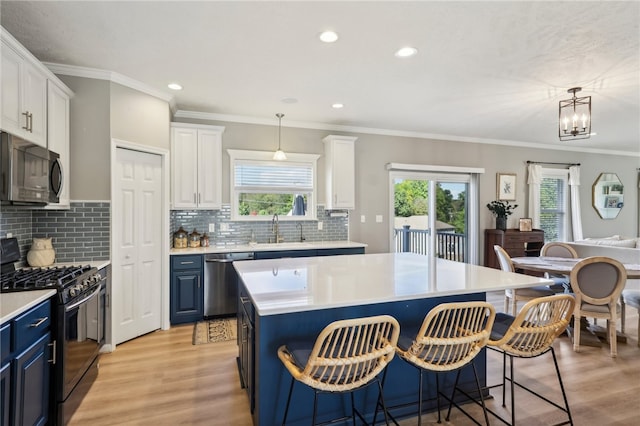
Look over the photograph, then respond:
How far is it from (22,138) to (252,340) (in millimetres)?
2059

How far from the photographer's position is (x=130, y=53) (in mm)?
2826

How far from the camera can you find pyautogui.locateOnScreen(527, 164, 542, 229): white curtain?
6.43 metres

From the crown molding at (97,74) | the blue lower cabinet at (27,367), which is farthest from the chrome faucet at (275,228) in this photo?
the blue lower cabinet at (27,367)

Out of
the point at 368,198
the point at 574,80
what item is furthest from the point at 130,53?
the point at 574,80

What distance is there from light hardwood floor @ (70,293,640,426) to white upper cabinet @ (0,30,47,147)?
1949 millimetres

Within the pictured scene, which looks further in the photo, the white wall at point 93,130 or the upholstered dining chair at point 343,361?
the white wall at point 93,130

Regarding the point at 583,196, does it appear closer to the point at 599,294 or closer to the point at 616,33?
the point at 599,294

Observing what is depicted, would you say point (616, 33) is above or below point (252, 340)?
above

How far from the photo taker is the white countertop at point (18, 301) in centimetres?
160

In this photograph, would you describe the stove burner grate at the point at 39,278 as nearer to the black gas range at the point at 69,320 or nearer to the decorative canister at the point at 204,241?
the black gas range at the point at 69,320

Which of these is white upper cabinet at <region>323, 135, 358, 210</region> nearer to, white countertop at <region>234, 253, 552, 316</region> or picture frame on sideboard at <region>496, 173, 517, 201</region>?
white countertop at <region>234, 253, 552, 316</region>

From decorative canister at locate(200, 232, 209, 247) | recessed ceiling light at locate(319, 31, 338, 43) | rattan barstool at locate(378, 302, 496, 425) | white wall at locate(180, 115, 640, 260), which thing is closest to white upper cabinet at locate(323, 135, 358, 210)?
white wall at locate(180, 115, 640, 260)

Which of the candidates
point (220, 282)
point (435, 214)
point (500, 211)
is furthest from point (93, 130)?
point (500, 211)

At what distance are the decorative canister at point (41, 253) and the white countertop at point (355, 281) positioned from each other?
5.25 feet
